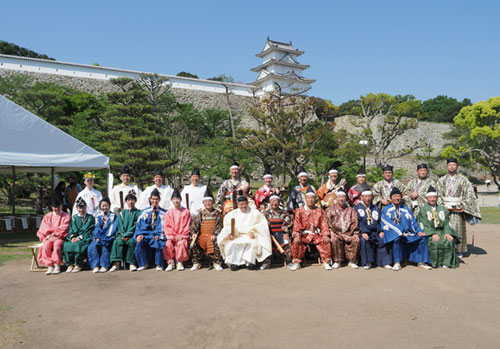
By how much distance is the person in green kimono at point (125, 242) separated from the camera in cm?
539

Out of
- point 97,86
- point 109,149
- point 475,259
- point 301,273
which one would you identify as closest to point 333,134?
point 109,149

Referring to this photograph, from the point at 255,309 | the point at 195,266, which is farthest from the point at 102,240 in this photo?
the point at 255,309

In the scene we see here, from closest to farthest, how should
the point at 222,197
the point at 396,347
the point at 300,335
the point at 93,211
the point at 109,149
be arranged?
1. the point at 396,347
2. the point at 300,335
3. the point at 222,197
4. the point at 93,211
5. the point at 109,149

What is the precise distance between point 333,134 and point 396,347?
17.0m

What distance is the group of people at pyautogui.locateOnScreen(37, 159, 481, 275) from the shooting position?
17.4 feet

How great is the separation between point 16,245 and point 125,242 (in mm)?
3761

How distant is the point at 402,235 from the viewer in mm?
5242

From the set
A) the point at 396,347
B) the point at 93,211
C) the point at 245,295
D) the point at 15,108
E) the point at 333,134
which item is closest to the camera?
the point at 396,347

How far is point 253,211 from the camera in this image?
5586 mm

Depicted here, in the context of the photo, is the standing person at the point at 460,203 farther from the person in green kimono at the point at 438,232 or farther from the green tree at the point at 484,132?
the green tree at the point at 484,132

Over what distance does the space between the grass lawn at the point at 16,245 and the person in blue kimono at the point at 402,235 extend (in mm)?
6342

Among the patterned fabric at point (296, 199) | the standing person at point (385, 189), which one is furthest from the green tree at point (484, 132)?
the patterned fabric at point (296, 199)

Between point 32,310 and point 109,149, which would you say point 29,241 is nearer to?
point 32,310

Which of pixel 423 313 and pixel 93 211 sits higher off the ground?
pixel 93 211
